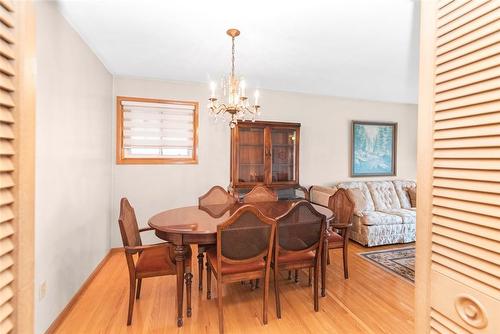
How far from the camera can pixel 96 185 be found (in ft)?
9.31

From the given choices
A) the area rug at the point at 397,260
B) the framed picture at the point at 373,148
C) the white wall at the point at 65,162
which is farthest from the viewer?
the framed picture at the point at 373,148

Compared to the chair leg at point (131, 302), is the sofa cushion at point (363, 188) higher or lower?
higher

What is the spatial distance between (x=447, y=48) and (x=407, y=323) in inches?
86.6

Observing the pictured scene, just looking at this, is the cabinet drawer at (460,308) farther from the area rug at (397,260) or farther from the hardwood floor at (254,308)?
the area rug at (397,260)

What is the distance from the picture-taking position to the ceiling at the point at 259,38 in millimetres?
1891

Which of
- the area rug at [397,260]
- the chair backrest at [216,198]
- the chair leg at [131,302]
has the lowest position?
the area rug at [397,260]

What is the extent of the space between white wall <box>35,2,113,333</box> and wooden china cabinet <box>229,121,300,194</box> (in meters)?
1.77

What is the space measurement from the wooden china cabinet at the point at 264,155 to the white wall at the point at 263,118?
0.27 m

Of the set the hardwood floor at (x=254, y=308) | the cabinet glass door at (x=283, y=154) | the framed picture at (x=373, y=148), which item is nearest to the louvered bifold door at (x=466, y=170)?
the hardwood floor at (x=254, y=308)

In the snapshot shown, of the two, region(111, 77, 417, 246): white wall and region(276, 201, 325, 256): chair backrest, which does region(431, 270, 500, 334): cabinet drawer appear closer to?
region(276, 201, 325, 256): chair backrest

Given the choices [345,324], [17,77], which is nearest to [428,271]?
[17,77]

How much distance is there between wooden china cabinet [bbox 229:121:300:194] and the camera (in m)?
3.69

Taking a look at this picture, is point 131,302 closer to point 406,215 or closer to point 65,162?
point 65,162

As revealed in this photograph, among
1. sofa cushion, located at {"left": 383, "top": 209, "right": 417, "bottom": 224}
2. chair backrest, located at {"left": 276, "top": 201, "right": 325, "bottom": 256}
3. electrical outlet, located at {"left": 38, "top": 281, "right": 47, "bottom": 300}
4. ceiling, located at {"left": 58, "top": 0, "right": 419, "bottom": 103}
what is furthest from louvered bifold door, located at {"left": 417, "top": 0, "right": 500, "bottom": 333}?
sofa cushion, located at {"left": 383, "top": 209, "right": 417, "bottom": 224}
